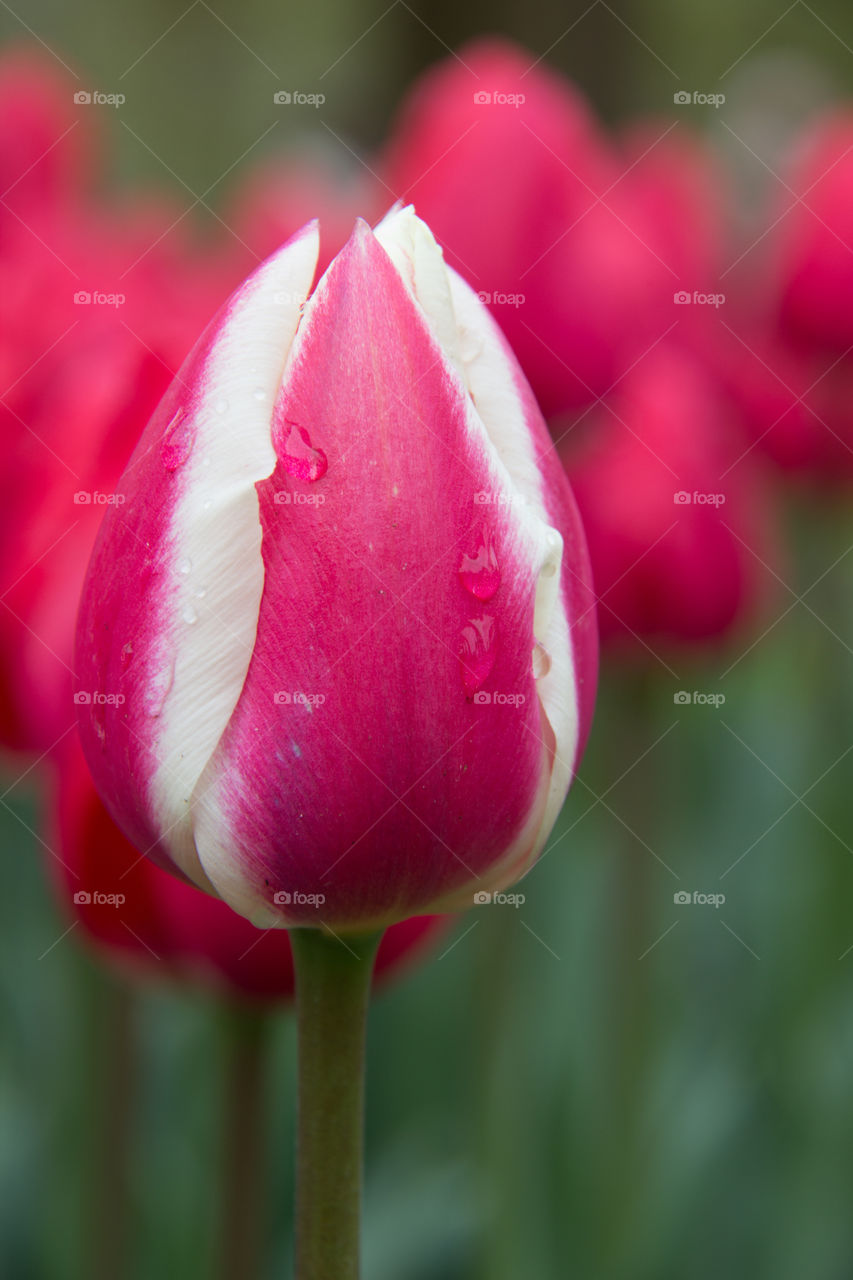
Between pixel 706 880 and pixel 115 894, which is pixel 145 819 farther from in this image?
pixel 706 880

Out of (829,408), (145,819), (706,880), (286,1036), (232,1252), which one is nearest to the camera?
(145,819)

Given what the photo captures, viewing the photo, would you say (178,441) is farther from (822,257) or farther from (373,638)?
(822,257)

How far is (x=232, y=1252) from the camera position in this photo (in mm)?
842

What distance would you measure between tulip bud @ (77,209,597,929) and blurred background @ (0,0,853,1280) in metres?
0.17

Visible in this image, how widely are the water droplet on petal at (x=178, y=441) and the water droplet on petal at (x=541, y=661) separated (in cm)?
12

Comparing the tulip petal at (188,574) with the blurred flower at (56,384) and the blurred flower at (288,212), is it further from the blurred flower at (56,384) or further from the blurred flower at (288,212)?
the blurred flower at (288,212)

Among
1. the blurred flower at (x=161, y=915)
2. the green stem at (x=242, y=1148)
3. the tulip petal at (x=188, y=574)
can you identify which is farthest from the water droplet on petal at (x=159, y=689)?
the green stem at (x=242, y=1148)

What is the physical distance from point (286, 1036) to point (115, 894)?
0.79 metres

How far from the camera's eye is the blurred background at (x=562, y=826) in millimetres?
A: 800

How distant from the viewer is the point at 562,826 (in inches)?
65.3

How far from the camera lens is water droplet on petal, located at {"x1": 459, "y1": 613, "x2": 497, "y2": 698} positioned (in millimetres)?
423

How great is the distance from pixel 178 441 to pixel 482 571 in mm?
98

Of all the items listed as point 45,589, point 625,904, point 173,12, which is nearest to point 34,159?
point 45,589

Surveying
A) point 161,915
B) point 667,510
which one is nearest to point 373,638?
point 161,915
